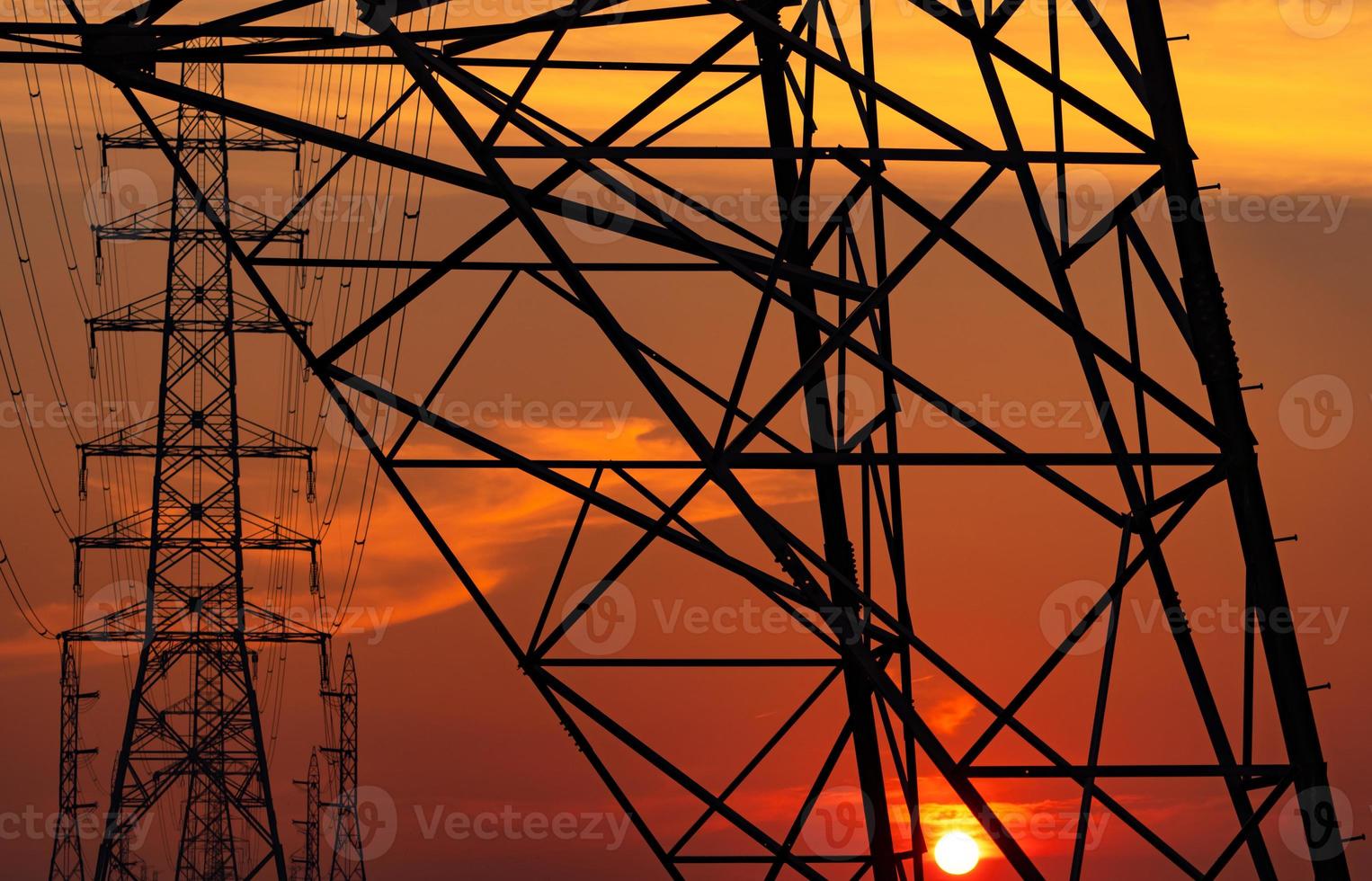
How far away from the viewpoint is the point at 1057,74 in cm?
1316

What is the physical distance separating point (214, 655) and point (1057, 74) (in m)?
35.4

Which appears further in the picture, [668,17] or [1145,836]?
[668,17]

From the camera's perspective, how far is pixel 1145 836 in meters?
13.6

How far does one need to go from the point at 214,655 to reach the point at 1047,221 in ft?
117

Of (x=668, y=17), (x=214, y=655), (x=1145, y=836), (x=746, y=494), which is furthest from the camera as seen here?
(x=214, y=655)

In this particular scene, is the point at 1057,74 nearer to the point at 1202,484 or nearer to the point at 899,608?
the point at 1202,484

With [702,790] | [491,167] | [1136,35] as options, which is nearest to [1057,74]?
[1136,35]

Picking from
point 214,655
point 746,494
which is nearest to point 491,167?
point 746,494

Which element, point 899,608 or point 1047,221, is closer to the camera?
point 1047,221

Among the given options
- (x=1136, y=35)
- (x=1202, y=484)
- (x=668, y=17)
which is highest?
(x=668, y=17)

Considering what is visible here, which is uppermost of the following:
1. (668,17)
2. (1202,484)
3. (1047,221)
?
(668,17)

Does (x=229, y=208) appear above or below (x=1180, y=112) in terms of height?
above

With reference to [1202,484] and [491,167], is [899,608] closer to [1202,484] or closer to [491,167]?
[1202,484]

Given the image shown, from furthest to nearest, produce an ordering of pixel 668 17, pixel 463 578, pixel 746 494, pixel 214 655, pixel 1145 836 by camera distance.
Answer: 1. pixel 214 655
2. pixel 668 17
3. pixel 463 578
4. pixel 1145 836
5. pixel 746 494
